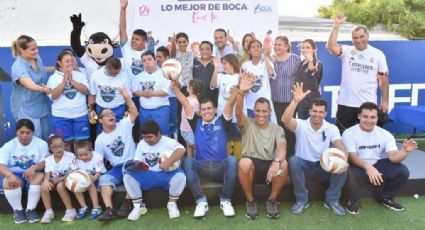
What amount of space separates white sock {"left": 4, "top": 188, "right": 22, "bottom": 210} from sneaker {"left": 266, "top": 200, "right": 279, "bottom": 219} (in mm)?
2297

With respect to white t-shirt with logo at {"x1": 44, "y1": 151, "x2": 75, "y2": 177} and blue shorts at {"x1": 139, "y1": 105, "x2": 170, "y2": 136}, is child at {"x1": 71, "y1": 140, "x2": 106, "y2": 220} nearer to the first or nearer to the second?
white t-shirt with logo at {"x1": 44, "y1": 151, "x2": 75, "y2": 177}

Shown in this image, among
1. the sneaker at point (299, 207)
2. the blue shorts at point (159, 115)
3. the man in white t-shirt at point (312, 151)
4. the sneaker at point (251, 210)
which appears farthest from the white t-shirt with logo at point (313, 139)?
the blue shorts at point (159, 115)

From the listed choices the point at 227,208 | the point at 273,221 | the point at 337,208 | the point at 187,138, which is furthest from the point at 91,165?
the point at 337,208

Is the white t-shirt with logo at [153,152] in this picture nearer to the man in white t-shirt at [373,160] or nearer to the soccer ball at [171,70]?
the soccer ball at [171,70]

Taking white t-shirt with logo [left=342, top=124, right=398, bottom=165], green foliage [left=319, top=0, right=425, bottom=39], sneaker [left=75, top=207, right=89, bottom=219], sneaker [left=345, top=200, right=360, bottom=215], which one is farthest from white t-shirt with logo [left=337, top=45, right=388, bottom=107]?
green foliage [left=319, top=0, right=425, bottom=39]

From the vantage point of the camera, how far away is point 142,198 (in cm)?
405

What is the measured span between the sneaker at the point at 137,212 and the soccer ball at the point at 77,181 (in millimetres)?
477

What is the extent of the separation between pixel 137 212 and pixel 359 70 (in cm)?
288

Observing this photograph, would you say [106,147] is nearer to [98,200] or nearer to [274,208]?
[98,200]

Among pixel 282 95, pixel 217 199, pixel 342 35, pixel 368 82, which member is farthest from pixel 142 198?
pixel 342 35

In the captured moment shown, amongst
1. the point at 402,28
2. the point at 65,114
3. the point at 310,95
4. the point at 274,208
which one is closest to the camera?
the point at 274,208

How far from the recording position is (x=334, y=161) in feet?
12.4

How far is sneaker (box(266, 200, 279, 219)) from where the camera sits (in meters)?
3.88

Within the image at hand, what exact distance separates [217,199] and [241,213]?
29cm
